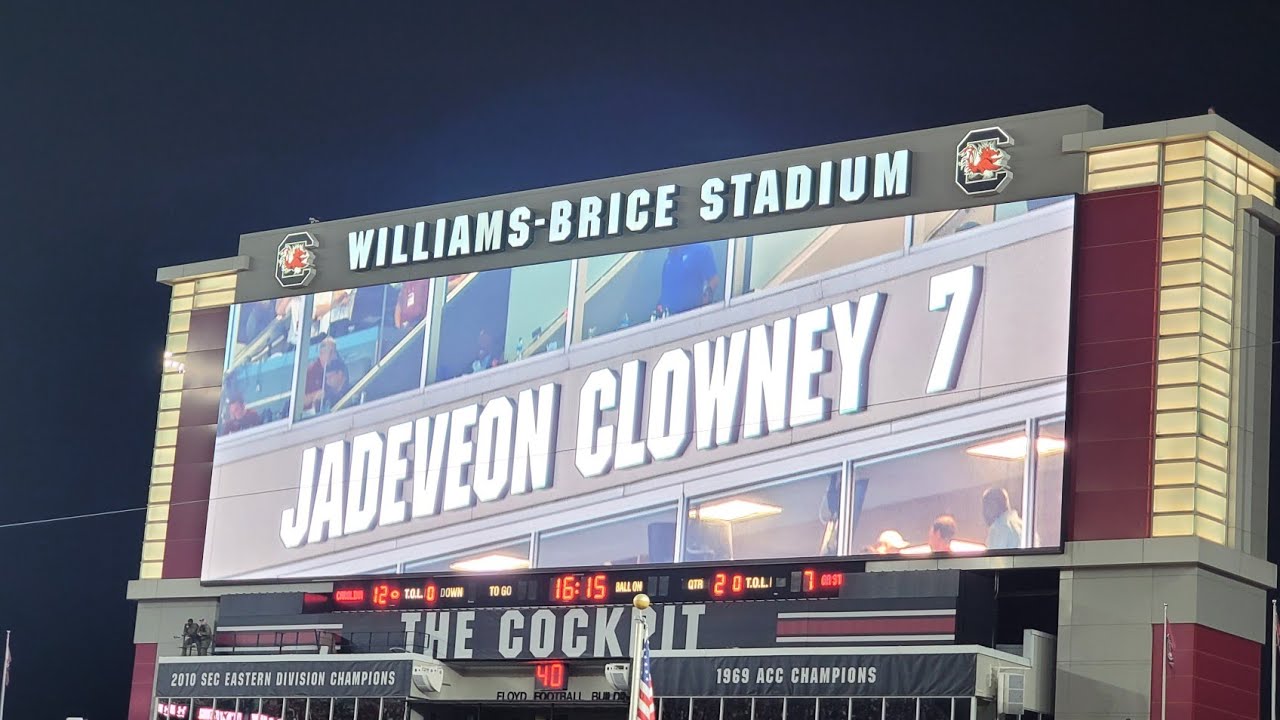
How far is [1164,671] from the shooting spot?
4141 cm

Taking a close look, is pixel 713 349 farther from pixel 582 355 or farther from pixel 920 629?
pixel 920 629

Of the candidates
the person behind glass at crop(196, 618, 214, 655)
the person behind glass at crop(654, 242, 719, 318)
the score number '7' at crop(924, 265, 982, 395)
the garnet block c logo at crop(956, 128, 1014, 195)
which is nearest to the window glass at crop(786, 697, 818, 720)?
the score number '7' at crop(924, 265, 982, 395)

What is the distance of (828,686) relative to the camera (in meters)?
43.4

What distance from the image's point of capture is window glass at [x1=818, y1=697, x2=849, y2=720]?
4308 centimetres

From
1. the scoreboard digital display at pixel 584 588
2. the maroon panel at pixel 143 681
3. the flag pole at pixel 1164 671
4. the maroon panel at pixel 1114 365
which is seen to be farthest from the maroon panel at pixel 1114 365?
the maroon panel at pixel 143 681

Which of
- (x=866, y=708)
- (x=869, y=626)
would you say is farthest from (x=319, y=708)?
(x=866, y=708)

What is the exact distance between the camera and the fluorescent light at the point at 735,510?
46844mm

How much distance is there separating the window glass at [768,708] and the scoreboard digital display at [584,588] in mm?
2705

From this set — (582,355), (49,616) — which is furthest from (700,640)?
(49,616)

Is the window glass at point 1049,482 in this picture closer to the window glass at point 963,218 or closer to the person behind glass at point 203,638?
the window glass at point 963,218

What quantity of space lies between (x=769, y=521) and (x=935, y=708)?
644 cm

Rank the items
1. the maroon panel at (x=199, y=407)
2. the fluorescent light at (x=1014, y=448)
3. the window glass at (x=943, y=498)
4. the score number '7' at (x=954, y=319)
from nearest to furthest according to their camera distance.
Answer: the fluorescent light at (x=1014, y=448), the window glass at (x=943, y=498), the score number '7' at (x=954, y=319), the maroon panel at (x=199, y=407)

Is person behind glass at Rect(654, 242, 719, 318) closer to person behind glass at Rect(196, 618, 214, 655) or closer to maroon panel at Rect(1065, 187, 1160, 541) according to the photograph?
maroon panel at Rect(1065, 187, 1160, 541)

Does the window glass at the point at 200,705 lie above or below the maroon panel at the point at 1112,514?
below
